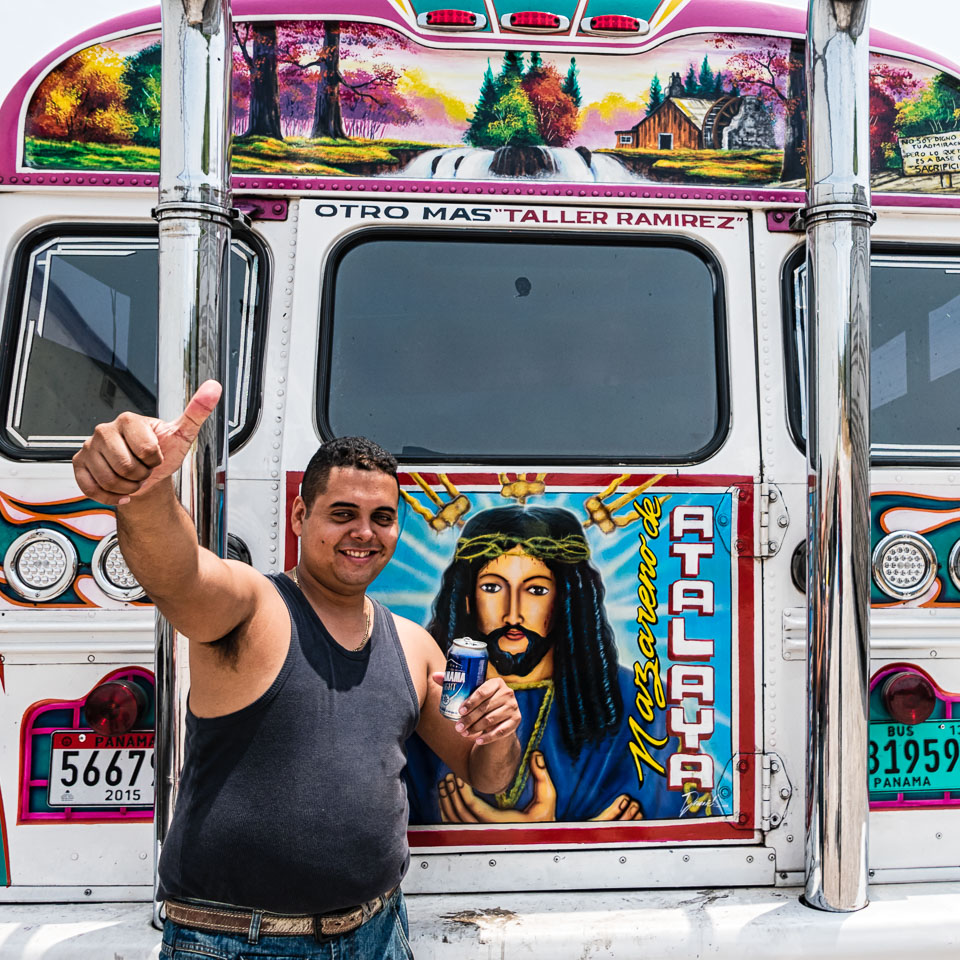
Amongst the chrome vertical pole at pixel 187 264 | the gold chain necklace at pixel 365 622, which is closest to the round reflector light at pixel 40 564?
the chrome vertical pole at pixel 187 264

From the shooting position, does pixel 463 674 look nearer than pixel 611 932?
Yes

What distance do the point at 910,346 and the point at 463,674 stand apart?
184cm

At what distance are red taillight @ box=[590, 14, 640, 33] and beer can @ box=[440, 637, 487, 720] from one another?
1.87 meters

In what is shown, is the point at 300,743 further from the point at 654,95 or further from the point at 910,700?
the point at 654,95

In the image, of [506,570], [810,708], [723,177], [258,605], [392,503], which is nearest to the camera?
[258,605]

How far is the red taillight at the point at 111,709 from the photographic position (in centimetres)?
262

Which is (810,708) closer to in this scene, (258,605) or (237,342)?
(258,605)

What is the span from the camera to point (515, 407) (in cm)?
288

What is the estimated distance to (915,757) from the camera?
9.37 feet

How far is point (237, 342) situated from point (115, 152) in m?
0.62

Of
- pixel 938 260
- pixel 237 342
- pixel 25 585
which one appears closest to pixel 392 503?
pixel 237 342

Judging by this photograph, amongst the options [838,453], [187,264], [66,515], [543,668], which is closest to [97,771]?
[66,515]

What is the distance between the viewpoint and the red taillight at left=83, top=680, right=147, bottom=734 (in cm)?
262

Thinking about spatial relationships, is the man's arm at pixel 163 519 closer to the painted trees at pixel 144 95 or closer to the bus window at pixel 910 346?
the painted trees at pixel 144 95
